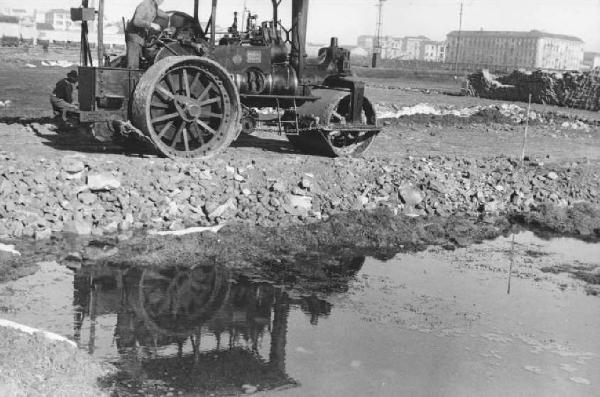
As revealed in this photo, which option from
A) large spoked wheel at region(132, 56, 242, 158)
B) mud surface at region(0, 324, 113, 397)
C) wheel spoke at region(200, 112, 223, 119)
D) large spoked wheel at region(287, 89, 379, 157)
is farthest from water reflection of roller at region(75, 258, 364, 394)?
large spoked wheel at region(287, 89, 379, 157)

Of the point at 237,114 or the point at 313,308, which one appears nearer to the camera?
the point at 313,308

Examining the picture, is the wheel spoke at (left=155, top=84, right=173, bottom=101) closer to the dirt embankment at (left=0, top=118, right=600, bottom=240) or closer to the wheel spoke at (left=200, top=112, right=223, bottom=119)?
the wheel spoke at (left=200, top=112, right=223, bottom=119)

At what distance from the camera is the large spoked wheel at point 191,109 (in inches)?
453

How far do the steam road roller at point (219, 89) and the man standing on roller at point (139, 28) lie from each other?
177 millimetres

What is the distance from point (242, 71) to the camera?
499 inches

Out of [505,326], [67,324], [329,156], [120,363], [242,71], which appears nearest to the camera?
[120,363]

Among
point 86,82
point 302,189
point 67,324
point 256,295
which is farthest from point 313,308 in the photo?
point 86,82

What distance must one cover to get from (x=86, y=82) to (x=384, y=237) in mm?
5031

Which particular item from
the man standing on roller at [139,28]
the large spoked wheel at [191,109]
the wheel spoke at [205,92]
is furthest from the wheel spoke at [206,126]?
the man standing on roller at [139,28]

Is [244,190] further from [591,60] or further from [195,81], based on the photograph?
[591,60]

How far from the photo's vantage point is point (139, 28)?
1175cm

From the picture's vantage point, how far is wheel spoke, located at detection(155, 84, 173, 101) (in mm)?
11475

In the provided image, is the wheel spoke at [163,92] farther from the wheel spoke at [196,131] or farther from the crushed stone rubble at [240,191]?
the crushed stone rubble at [240,191]

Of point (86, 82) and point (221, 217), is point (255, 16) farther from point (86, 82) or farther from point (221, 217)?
point (221, 217)
